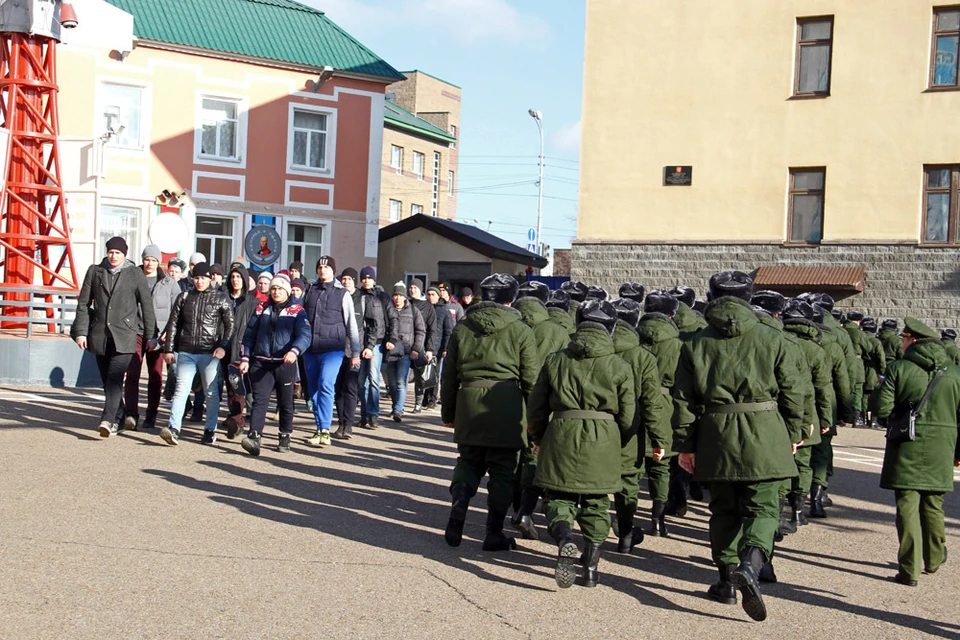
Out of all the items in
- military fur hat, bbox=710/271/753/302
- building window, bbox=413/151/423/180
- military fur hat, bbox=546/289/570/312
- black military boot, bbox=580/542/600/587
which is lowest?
black military boot, bbox=580/542/600/587

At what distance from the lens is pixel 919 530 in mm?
7309

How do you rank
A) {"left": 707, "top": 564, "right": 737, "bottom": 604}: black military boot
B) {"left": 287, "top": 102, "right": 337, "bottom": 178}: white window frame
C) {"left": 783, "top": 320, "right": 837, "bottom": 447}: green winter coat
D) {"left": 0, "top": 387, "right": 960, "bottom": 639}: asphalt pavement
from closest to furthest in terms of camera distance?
{"left": 0, "top": 387, "right": 960, "bottom": 639}: asphalt pavement < {"left": 707, "top": 564, "right": 737, "bottom": 604}: black military boot < {"left": 783, "top": 320, "right": 837, "bottom": 447}: green winter coat < {"left": 287, "top": 102, "right": 337, "bottom": 178}: white window frame

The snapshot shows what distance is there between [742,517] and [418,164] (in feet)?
171

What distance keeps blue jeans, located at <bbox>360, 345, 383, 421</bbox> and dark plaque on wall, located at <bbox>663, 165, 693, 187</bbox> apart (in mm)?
13547

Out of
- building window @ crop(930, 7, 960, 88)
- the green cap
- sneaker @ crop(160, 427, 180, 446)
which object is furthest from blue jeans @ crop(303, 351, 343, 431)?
building window @ crop(930, 7, 960, 88)

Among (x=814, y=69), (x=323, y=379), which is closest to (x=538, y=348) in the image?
(x=323, y=379)

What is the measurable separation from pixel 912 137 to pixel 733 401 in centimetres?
1944

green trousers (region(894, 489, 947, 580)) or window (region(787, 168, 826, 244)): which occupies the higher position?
window (region(787, 168, 826, 244))

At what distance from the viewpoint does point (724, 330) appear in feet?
21.6

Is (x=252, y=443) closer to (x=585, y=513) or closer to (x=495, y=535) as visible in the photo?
(x=495, y=535)

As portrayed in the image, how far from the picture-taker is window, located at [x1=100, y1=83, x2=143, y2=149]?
1153 inches

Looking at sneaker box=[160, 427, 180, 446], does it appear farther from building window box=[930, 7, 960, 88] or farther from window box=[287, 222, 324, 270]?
A: window box=[287, 222, 324, 270]

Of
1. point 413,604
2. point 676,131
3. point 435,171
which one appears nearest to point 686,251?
point 676,131

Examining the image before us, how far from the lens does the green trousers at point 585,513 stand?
264 inches
